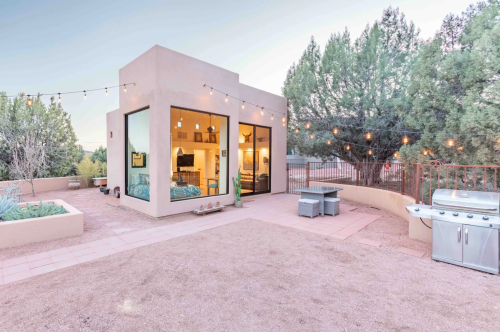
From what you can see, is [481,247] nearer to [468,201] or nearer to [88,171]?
[468,201]

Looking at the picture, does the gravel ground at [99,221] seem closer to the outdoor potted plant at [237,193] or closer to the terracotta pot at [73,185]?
the outdoor potted plant at [237,193]

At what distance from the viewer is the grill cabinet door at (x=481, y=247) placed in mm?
3137

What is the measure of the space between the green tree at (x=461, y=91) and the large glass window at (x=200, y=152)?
236 inches

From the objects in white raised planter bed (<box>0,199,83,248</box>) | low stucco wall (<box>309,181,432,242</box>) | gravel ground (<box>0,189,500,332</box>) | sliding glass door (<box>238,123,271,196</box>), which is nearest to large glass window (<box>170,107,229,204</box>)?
sliding glass door (<box>238,123,271,196</box>)

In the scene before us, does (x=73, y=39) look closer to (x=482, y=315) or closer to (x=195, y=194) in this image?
(x=195, y=194)

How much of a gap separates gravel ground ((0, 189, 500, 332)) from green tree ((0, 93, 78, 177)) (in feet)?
38.9

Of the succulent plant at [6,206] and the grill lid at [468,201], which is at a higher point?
the grill lid at [468,201]

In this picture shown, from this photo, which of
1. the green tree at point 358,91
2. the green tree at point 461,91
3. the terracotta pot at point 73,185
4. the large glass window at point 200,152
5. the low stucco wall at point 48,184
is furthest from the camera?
the terracotta pot at point 73,185

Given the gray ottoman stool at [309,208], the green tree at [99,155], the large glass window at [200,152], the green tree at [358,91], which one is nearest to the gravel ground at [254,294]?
the gray ottoman stool at [309,208]

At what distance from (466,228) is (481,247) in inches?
11.3

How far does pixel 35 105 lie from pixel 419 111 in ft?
58.3

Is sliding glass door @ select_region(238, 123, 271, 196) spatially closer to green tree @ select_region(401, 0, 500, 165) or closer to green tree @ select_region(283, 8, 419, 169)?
green tree @ select_region(283, 8, 419, 169)

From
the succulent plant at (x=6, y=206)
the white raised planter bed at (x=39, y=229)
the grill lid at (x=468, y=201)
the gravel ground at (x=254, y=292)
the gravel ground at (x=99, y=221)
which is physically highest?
the grill lid at (x=468, y=201)

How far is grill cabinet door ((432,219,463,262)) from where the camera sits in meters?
3.38
